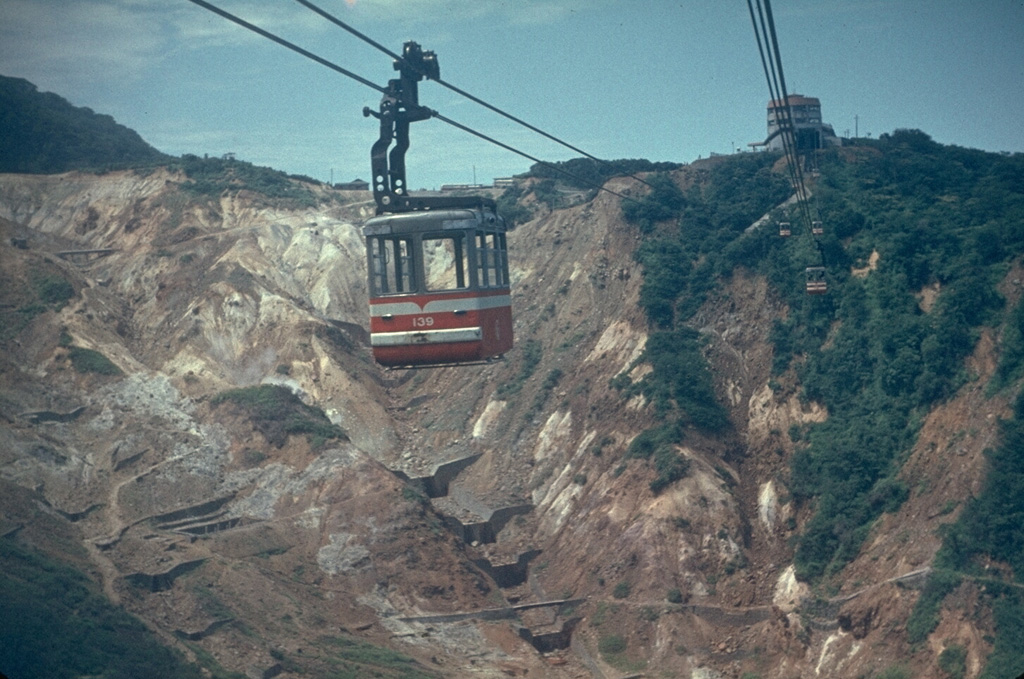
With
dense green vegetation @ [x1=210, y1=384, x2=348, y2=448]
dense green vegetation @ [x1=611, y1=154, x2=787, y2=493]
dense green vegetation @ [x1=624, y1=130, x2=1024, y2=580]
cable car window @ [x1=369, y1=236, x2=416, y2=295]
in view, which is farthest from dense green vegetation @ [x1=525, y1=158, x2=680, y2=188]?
cable car window @ [x1=369, y1=236, x2=416, y2=295]

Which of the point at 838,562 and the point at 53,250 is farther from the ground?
the point at 53,250

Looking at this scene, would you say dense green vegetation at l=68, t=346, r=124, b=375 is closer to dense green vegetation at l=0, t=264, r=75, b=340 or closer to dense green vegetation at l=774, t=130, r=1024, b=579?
dense green vegetation at l=0, t=264, r=75, b=340

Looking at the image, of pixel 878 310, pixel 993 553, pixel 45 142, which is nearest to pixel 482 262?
pixel 993 553

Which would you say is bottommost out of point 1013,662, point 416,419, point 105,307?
point 1013,662

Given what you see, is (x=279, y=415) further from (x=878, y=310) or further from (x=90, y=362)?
(x=878, y=310)

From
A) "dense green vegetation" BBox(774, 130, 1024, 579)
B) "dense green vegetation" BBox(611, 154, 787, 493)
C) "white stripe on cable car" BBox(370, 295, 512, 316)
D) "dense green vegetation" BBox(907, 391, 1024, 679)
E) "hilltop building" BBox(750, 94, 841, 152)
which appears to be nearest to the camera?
"white stripe on cable car" BBox(370, 295, 512, 316)

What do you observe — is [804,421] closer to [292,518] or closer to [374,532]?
[374,532]

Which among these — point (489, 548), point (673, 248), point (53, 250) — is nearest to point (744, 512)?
point (489, 548)
